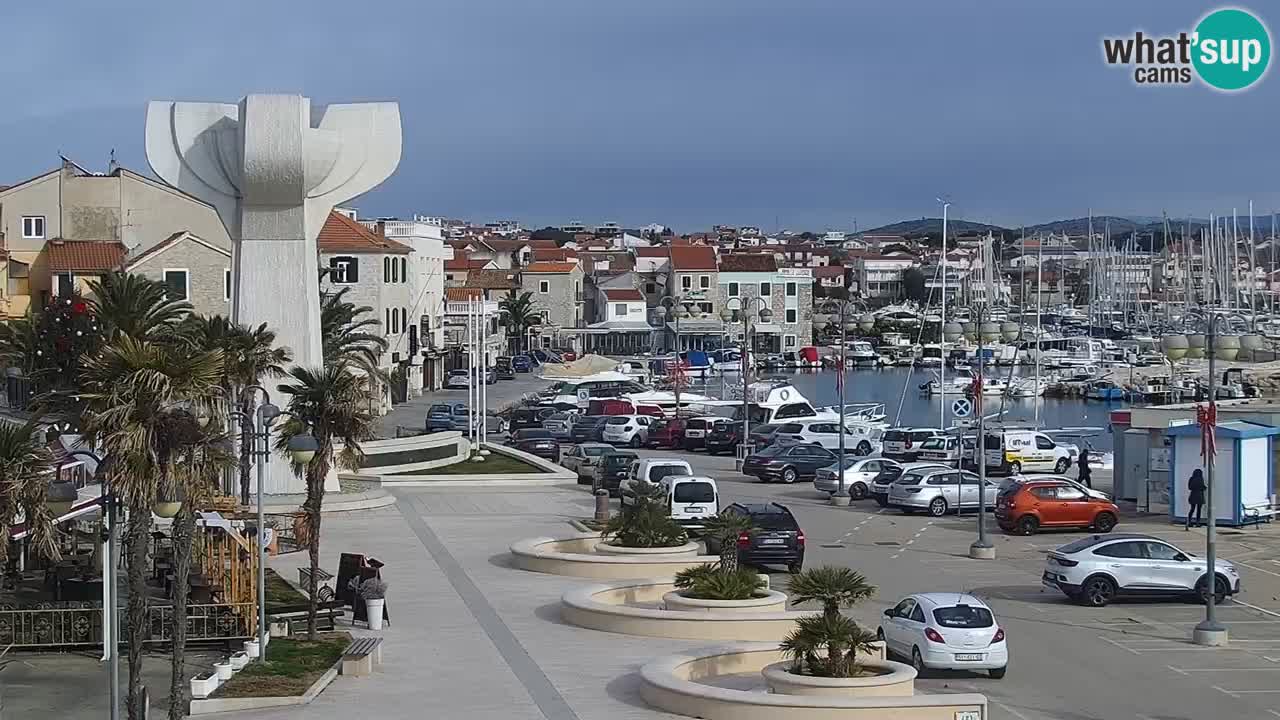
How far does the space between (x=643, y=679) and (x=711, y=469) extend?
122 feet

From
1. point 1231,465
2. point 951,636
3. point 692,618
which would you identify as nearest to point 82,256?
point 1231,465

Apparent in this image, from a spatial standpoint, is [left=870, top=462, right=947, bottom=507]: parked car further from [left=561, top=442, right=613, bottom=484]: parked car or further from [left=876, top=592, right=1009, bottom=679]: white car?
[left=876, top=592, right=1009, bottom=679]: white car

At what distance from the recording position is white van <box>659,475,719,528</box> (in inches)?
1543

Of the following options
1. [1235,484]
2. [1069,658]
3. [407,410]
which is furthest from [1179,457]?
[407,410]

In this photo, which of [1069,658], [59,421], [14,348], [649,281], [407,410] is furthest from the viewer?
[649,281]

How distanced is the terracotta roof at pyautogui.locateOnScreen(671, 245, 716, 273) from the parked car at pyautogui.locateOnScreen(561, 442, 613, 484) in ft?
306

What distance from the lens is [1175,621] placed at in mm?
29031

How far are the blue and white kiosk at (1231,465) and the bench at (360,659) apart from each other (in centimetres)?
2301

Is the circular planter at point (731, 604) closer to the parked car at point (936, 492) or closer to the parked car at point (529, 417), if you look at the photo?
the parked car at point (936, 492)

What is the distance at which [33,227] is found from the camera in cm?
7569

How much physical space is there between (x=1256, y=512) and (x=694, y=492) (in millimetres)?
13001

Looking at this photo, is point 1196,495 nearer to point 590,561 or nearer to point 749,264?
point 590,561

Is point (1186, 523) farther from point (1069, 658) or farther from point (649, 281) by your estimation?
point (649, 281)

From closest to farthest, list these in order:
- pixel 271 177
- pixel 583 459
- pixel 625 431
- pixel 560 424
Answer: pixel 271 177
pixel 583 459
pixel 625 431
pixel 560 424
